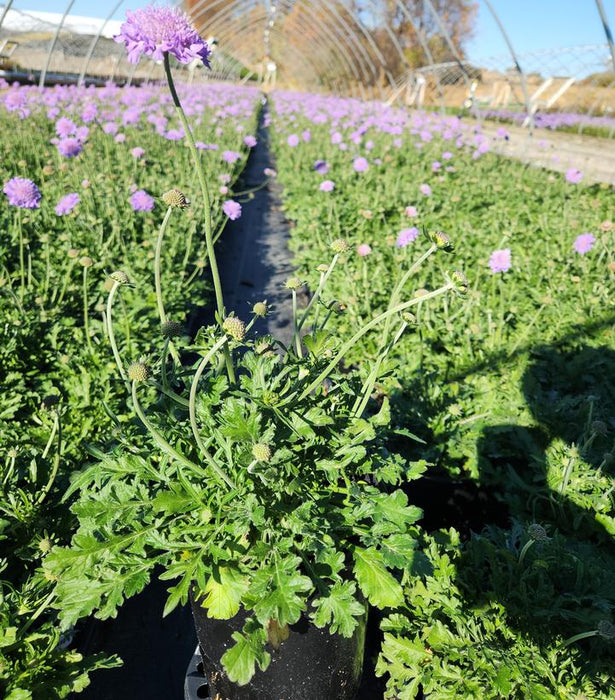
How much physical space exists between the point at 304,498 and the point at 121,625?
2.83 feet

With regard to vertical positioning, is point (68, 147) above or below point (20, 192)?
above

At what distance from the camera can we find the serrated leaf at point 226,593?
0.96 m

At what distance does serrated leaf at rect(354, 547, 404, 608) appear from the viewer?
0.98 m

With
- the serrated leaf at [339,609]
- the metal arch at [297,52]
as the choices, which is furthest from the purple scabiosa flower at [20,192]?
the metal arch at [297,52]

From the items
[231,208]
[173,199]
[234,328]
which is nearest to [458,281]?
[234,328]

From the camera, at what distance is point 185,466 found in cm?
110

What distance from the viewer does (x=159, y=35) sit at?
3.17 feet

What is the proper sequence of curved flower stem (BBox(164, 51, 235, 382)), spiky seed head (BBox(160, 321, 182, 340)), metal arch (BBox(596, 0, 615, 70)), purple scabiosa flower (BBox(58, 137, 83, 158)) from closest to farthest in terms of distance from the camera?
curved flower stem (BBox(164, 51, 235, 382))
spiky seed head (BBox(160, 321, 182, 340))
purple scabiosa flower (BBox(58, 137, 83, 158))
metal arch (BBox(596, 0, 615, 70))

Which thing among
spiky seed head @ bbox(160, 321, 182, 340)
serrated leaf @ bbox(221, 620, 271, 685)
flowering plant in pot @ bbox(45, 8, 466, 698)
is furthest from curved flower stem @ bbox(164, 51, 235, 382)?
serrated leaf @ bbox(221, 620, 271, 685)

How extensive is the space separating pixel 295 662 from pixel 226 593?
0.25 metres

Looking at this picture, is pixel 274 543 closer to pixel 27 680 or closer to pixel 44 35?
pixel 27 680

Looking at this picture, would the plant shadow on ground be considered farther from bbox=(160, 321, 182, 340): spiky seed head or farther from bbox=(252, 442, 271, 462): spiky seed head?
bbox=(160, 321, 182, 340): spiky seed head

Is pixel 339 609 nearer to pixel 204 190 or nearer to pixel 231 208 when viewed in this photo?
pixel 204 190

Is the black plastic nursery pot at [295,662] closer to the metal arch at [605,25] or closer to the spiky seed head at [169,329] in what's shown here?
the spiky seed head at [169,329]
